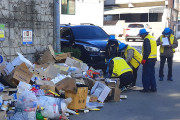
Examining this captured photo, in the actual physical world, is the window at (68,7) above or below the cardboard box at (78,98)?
above

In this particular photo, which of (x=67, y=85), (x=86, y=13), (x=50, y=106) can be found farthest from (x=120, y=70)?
(x=86, y=13)

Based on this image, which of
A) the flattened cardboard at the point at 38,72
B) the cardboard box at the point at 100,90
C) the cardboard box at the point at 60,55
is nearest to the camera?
the cardboard box at the point at 100,90

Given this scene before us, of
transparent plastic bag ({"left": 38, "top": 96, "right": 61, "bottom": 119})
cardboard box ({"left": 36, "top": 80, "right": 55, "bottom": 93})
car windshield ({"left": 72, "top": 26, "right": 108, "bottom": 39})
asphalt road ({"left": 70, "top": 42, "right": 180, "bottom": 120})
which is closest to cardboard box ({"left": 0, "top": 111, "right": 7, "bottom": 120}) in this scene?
transparent plastic bag ({"left": 38, "top": 96, "right": 61, "bottom": 119})

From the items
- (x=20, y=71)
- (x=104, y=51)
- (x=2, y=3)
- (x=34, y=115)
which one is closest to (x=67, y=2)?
(x=104, y=51)

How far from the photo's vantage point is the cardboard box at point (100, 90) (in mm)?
6781

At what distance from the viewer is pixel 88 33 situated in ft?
36.8

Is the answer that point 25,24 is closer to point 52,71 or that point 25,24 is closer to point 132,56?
point 52,71

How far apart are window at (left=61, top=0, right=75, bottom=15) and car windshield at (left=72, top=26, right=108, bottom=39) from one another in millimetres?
12504

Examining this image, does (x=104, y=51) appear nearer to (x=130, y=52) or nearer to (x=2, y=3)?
(x=130, y=52)

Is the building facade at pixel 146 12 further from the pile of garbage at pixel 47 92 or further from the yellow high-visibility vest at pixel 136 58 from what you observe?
the pile of garbage at pixel 47 92

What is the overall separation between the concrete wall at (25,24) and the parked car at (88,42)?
4.21 ft

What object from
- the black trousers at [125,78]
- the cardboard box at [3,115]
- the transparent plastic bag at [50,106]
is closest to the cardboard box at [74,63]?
the black trousers at [125,78]

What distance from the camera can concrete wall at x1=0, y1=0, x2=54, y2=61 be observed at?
775 centimetres

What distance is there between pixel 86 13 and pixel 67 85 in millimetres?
20669
